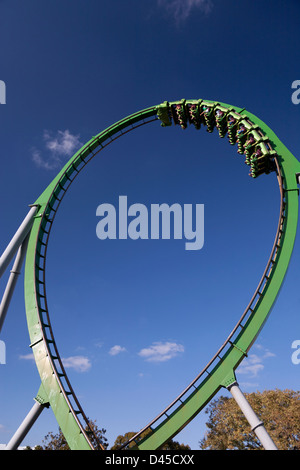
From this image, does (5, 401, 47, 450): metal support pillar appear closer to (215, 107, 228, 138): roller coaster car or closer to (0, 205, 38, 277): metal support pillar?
(0, 205, 38, 277): metal support pillar

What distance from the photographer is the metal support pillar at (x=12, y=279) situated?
32.8ft

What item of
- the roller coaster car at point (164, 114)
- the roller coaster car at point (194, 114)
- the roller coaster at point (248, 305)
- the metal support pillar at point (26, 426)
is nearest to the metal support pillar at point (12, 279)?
the roller coaster at point (248, 305)

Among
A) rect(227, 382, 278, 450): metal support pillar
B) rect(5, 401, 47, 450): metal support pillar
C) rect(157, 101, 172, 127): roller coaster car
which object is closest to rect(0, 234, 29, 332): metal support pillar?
rect(5, 401, 47, 450): metal support pillar

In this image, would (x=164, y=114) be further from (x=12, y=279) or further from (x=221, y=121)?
(x=12, y=279)

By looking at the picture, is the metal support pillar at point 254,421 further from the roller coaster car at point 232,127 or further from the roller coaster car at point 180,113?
the roller coaster car at point 180,113

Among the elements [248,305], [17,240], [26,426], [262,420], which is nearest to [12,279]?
[17,240]

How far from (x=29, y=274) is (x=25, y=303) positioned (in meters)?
0.94

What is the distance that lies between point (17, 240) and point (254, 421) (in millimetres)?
8434

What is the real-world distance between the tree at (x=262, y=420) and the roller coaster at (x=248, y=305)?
12936 millimetres

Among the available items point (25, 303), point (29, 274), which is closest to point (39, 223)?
point (29, 274)

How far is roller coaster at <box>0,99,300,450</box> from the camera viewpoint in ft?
24.4
